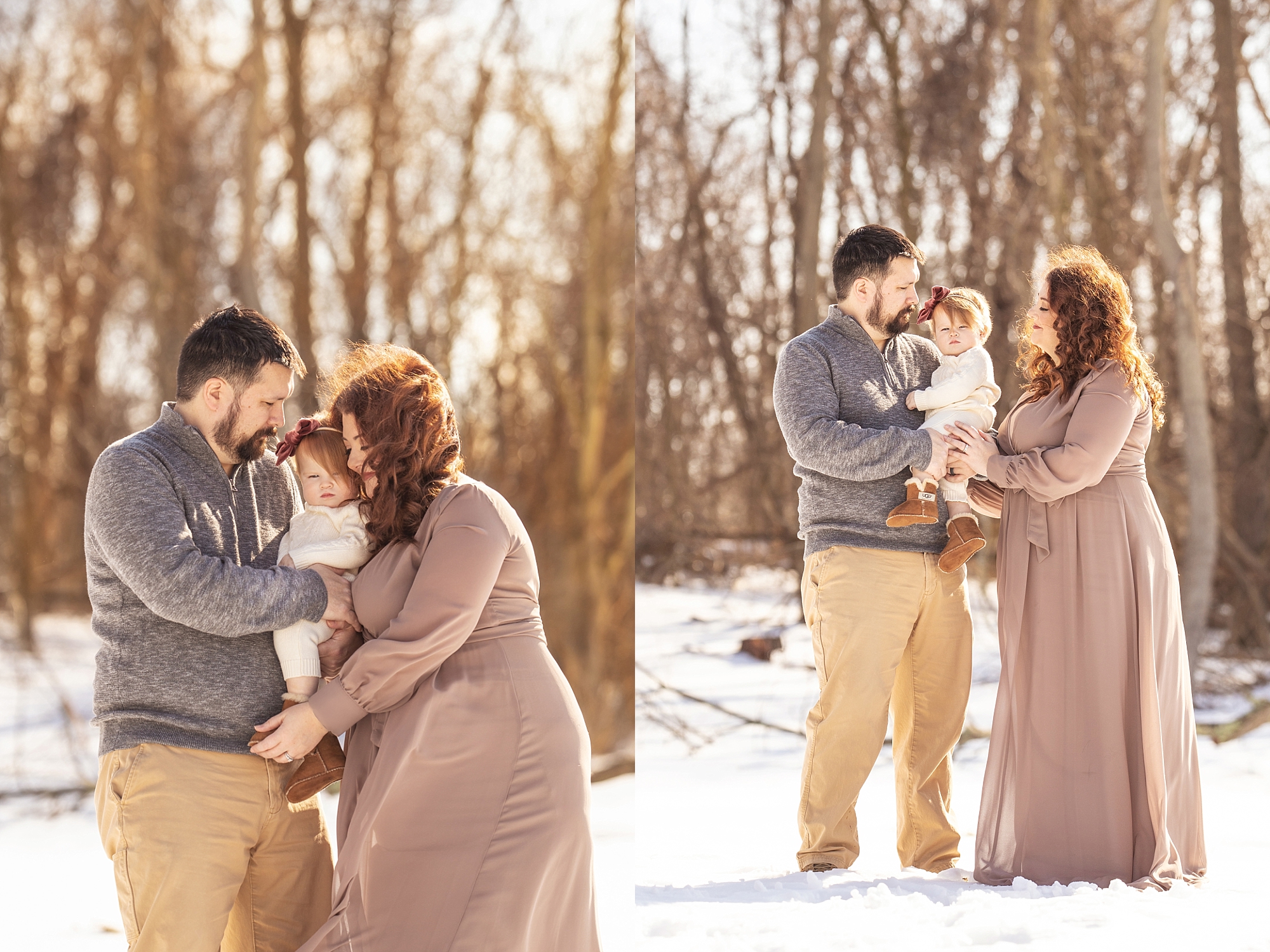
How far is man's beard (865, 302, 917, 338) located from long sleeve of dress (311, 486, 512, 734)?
1.52 meters

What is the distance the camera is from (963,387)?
3299mm

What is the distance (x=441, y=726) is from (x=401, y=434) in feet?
1.93

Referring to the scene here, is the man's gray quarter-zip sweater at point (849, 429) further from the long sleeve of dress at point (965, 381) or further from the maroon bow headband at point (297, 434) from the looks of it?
the maroon bow headband at point (297, 434)

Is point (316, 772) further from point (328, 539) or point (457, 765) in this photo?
point (328, 539)

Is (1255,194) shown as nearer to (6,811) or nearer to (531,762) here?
(531,762)

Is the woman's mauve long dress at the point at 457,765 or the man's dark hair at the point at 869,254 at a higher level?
the man's dark hair at the point at 869,254

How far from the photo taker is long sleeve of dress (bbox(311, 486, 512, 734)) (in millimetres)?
2303

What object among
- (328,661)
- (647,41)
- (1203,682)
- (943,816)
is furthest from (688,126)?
(328,661)

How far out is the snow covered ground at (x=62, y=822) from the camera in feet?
13.6

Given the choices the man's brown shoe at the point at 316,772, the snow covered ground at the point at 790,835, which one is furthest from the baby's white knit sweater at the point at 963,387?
the man's brown shoe at the point at 316,772

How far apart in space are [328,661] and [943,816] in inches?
75.6

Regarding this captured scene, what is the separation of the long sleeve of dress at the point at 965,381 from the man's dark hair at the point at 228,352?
5.99 ft

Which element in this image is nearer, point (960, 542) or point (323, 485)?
point (323, 485)

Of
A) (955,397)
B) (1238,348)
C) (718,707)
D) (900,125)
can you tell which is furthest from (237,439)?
(1238,348)
